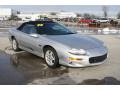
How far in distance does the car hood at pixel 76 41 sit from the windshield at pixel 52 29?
0.38 m

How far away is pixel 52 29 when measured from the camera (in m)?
7.57

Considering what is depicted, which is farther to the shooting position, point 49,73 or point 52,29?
point 52,29

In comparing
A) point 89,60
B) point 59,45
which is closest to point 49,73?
point 59,45

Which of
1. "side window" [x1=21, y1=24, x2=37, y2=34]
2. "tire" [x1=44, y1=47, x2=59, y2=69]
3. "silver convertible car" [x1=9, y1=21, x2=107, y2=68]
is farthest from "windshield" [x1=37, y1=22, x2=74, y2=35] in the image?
"tire" [x1=44, y1=47, x2=59, y2=69]

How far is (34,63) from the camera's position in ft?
23.4

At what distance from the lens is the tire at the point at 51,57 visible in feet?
21.0

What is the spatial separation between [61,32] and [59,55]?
143 centimetres

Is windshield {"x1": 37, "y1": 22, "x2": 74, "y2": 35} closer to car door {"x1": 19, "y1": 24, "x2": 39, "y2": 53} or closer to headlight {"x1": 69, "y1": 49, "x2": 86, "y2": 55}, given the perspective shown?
car door {"x1": 19, "y1": 24, "x2": 39, "y2": 53}

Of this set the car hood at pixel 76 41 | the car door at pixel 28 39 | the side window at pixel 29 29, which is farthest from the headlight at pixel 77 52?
the side window at pixel 29 29

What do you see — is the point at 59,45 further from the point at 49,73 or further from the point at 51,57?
the point at 49,73

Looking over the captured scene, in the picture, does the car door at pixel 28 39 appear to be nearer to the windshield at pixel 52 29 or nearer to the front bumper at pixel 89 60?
the windshield at pixel 52 29

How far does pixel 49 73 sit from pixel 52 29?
193 cm
